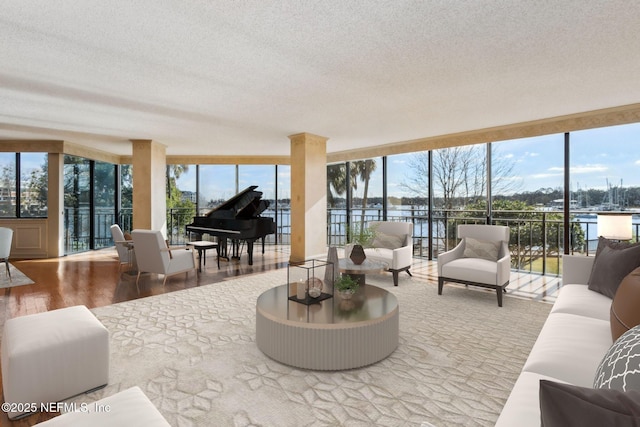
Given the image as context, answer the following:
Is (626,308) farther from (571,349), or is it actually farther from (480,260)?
(480,260)

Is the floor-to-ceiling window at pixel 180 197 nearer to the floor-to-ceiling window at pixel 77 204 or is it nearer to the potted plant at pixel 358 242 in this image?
the floor-to-ceiling window at pixel 77 204

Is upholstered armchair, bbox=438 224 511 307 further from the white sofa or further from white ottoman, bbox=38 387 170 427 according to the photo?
white ottoman, bbox=38 387 170 427

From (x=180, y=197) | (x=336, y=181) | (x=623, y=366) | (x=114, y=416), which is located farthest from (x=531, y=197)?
(x=180, y=197)

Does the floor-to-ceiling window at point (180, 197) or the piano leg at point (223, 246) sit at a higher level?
the floor-to-ceiling window at point (180, 197)

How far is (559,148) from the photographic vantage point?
5.80 metres

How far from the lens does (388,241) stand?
19.0ft

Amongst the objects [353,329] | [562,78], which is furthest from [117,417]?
[562,78]

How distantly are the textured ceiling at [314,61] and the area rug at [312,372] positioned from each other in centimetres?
270

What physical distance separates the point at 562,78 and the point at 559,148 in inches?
89.7

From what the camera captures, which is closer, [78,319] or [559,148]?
[78,319]

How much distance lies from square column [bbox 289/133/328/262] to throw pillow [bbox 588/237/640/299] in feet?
16.1

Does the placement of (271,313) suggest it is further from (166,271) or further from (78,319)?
(166,271)

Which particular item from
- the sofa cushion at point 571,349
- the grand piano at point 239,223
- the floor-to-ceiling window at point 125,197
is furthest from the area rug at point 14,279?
the sofa cushion at point 571,349

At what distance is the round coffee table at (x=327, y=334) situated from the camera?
253 centimetres
